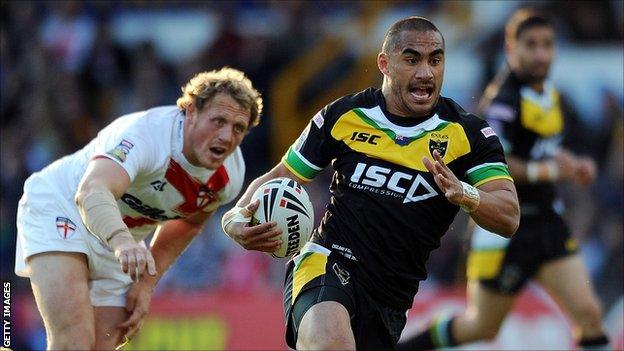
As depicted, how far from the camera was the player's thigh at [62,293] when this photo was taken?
690 centimetres

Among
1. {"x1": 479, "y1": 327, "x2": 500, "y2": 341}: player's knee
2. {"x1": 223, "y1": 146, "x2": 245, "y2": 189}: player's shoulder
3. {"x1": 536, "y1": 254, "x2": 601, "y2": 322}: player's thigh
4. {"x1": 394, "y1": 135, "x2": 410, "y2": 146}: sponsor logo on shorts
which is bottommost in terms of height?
{"x1": 479, "y1": 327, "x2": 500, "y2": 341}: player's knee

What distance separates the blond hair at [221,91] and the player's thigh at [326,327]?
161 centimetres

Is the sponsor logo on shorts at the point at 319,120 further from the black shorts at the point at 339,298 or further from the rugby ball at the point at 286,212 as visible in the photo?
the black shorts at the point at 339,298

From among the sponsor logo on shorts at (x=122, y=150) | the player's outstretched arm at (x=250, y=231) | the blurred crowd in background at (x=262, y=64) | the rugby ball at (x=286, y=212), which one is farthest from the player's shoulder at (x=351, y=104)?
the blurred crowd in background at (x=262, y=64)

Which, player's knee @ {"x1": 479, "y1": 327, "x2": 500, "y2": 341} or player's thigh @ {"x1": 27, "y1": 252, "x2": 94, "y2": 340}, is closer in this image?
player's thigh @ {"x1": 27, "y1": 252, "x2": 94, "y2": 340}

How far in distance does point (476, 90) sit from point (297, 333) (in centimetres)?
796

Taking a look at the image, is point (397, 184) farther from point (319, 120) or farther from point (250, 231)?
point (250, 231)

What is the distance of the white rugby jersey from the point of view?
705 centimetres

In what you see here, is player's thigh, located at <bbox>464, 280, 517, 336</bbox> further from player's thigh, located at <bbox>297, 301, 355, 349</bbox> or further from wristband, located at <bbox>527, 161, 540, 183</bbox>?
player's thigh, located at <bbox>297, 301, 355, 349</bbox>

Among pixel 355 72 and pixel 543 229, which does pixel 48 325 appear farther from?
pixel 355 72

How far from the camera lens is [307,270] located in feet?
21.8

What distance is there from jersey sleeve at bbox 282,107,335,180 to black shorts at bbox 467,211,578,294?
Result: 3311 mm

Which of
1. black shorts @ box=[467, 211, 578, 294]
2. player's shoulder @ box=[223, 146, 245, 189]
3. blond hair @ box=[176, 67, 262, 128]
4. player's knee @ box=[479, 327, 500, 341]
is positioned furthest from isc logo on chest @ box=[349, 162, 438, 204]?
player's knee @ box=[479, 327, 500, 341]

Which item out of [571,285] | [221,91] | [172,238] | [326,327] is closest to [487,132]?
[326,327]
